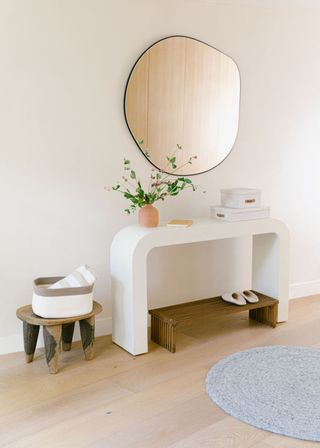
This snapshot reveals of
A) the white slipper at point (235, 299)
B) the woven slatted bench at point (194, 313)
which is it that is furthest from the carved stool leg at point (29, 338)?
the white slipper at point (235, 299)

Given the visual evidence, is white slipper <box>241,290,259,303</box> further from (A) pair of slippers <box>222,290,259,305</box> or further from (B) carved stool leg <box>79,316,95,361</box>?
(B) carved stool leg <box>79,316,95,361</box>

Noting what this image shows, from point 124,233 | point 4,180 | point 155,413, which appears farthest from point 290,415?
point 4,180

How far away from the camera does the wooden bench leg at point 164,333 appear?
2.84 meters

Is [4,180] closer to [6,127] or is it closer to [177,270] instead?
[6,127]

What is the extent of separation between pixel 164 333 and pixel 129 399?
0.64m

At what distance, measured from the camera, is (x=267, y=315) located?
3268 mm

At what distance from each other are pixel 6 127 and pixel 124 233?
0.83m

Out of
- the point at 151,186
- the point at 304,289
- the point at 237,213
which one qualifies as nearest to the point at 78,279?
the point at 151,186

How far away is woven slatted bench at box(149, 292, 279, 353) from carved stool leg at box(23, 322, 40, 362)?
662 mm

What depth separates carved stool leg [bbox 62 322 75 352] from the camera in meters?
2.82

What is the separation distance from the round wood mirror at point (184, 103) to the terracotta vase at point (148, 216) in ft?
1.33

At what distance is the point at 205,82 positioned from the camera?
3.27 meters

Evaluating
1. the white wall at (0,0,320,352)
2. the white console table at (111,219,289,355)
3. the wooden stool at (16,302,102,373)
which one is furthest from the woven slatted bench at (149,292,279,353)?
the wooden stool at (16,302,102,373)

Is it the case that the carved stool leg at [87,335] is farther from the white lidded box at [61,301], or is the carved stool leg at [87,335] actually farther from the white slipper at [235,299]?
the white slipper at [235,299]
